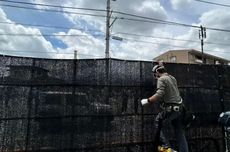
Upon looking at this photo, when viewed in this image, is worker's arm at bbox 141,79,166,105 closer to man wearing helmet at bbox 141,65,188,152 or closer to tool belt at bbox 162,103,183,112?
man wearing helmet at bbox 141,65,188,152

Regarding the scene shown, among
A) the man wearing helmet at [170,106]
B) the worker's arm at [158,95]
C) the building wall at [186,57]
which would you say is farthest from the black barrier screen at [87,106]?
the building wall at [186,57]

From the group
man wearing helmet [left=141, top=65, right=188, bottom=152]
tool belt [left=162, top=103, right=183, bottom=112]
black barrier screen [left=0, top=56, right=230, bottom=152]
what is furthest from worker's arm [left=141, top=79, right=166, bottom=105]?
black barrier screen [left=0, top=56, right=230, bottom=152]

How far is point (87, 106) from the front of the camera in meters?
3.84

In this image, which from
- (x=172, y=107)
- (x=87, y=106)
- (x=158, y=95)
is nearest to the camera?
(x=158, y=95)

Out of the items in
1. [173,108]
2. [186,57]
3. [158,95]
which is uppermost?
[186,57]

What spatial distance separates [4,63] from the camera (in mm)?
3486

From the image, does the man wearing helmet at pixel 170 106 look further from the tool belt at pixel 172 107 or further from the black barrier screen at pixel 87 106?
the black barrier screen at pixel 87 106

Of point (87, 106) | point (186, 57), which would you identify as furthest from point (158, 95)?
point (186, 57)

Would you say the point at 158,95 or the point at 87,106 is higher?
the point at 158,95

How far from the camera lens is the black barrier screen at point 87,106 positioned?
11.4ft

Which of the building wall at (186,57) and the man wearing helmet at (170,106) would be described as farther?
the building wall at (186,57)

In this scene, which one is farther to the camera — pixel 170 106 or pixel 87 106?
pixel 87 106

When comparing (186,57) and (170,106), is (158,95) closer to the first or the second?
(170,106)

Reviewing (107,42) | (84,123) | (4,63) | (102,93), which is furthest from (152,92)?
(107,42)
